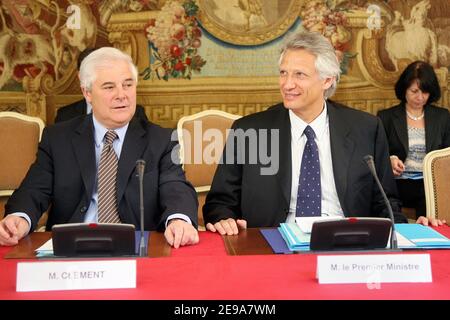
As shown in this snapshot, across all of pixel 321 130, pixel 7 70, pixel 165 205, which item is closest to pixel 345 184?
pixel 321 130

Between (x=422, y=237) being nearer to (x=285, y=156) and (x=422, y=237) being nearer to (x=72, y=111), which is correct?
(x=285, y=156)

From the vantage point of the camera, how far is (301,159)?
9.88 feet

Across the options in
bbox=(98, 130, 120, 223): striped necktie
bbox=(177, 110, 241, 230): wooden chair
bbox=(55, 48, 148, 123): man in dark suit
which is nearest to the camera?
bbox=(98, 130, 120, 223): striped necktie

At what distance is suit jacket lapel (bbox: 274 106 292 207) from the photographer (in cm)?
295

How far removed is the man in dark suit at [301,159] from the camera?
2979 mm

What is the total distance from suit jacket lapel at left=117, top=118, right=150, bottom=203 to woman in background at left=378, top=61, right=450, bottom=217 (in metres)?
2.74

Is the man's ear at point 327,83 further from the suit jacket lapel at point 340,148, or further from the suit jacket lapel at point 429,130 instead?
the suit jacket lapel at point 429,130

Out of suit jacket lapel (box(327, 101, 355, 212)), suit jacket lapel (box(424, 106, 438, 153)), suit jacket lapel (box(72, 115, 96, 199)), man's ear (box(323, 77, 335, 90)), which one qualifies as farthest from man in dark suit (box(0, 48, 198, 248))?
suit jacket lapel (box(424, 106, 438, 153))

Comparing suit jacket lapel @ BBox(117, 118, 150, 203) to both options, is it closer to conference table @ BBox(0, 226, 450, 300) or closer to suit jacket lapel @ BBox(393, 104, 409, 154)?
conference table @ BBox(0, 226, 450, 300)

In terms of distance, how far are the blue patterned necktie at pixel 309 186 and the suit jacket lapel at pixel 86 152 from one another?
35.8 inches

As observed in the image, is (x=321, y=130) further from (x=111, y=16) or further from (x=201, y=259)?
(x=111, y=16)

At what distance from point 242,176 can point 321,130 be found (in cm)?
43

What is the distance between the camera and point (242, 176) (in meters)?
3.09

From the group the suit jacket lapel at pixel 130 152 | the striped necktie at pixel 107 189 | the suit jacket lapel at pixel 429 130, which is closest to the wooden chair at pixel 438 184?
the suit jacket lapel at pixel 130 152
